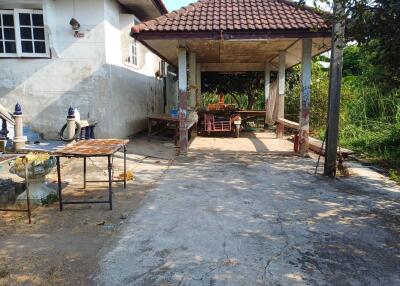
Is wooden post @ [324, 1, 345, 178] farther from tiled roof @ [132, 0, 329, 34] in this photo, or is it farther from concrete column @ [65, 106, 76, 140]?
concrete column @ [65, 106, 76, 140]

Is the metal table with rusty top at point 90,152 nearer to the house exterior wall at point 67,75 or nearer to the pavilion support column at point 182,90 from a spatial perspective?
the pavilion support column at point 182,90

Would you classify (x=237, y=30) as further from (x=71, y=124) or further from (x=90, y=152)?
(x=90, y=152)

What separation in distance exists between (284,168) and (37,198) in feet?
15.4

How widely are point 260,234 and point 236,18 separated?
594 centimetres

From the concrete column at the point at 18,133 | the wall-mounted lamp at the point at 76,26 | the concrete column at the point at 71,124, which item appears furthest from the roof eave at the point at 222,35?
the concrete column at the point at 18,133

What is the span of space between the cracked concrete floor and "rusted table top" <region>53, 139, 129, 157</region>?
3.00 feet

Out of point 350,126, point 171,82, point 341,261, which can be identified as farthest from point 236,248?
point 171,82

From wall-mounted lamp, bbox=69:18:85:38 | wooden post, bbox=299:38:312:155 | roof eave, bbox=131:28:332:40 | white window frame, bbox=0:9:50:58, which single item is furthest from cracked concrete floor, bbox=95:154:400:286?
white window frame, bbox=0:9:50:58

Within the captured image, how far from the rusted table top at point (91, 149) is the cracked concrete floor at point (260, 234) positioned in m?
0.91

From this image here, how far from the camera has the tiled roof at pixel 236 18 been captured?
303 inches

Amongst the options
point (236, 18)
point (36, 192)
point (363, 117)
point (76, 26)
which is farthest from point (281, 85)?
point (36, 192)

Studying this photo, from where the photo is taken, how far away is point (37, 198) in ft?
16.3

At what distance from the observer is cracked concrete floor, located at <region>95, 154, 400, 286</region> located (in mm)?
3020

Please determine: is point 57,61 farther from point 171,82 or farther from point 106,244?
point 171,82
